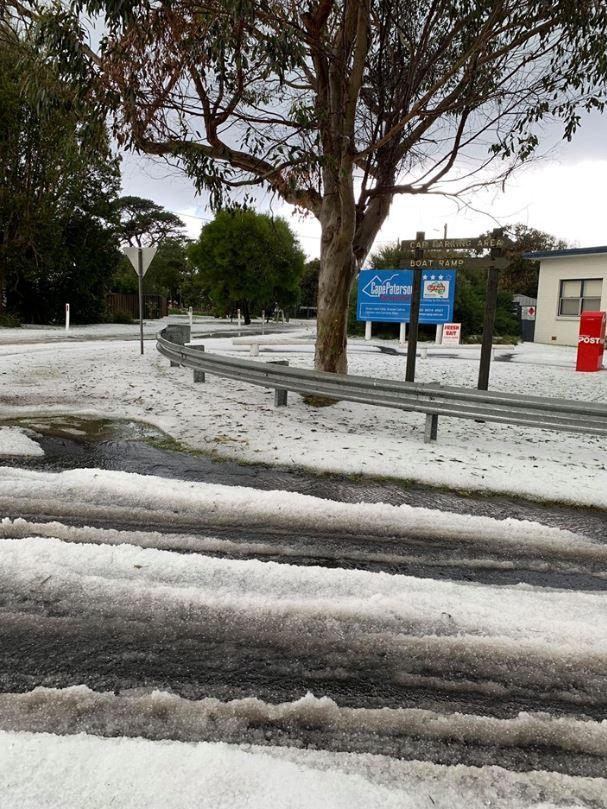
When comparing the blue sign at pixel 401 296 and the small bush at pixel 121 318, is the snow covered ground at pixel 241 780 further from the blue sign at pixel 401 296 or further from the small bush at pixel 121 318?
the small bush at pixel 121 318

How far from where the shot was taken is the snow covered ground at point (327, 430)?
5625mm

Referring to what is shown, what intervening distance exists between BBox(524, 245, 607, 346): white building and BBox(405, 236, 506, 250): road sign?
19036 millimetres

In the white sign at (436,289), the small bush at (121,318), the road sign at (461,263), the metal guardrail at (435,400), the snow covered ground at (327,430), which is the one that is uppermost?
the white sign at (436,289)

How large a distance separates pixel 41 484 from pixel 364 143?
8366 mm

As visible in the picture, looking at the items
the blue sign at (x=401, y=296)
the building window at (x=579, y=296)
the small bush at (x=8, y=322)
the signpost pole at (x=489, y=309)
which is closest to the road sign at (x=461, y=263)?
the signpost pole at (x=489, y=309)

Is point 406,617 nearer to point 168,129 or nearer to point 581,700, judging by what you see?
point 581,700

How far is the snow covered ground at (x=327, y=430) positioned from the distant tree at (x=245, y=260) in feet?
98.5

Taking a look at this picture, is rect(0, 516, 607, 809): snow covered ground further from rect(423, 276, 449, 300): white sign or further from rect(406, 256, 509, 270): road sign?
rect(423, 276, 449, 300): white sign

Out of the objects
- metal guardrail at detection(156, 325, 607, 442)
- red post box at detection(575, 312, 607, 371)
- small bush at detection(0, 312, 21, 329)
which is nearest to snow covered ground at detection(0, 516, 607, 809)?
metal guardrail at detection(156, 325, 607, 442)

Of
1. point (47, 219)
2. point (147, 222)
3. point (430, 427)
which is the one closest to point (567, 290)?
point (430, 427)

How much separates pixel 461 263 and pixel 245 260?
36.0 meters

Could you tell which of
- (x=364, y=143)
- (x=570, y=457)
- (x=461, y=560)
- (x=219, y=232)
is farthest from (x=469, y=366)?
(x=219, y=232)

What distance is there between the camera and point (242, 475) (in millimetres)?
5332

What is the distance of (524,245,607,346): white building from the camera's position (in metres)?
24.7
